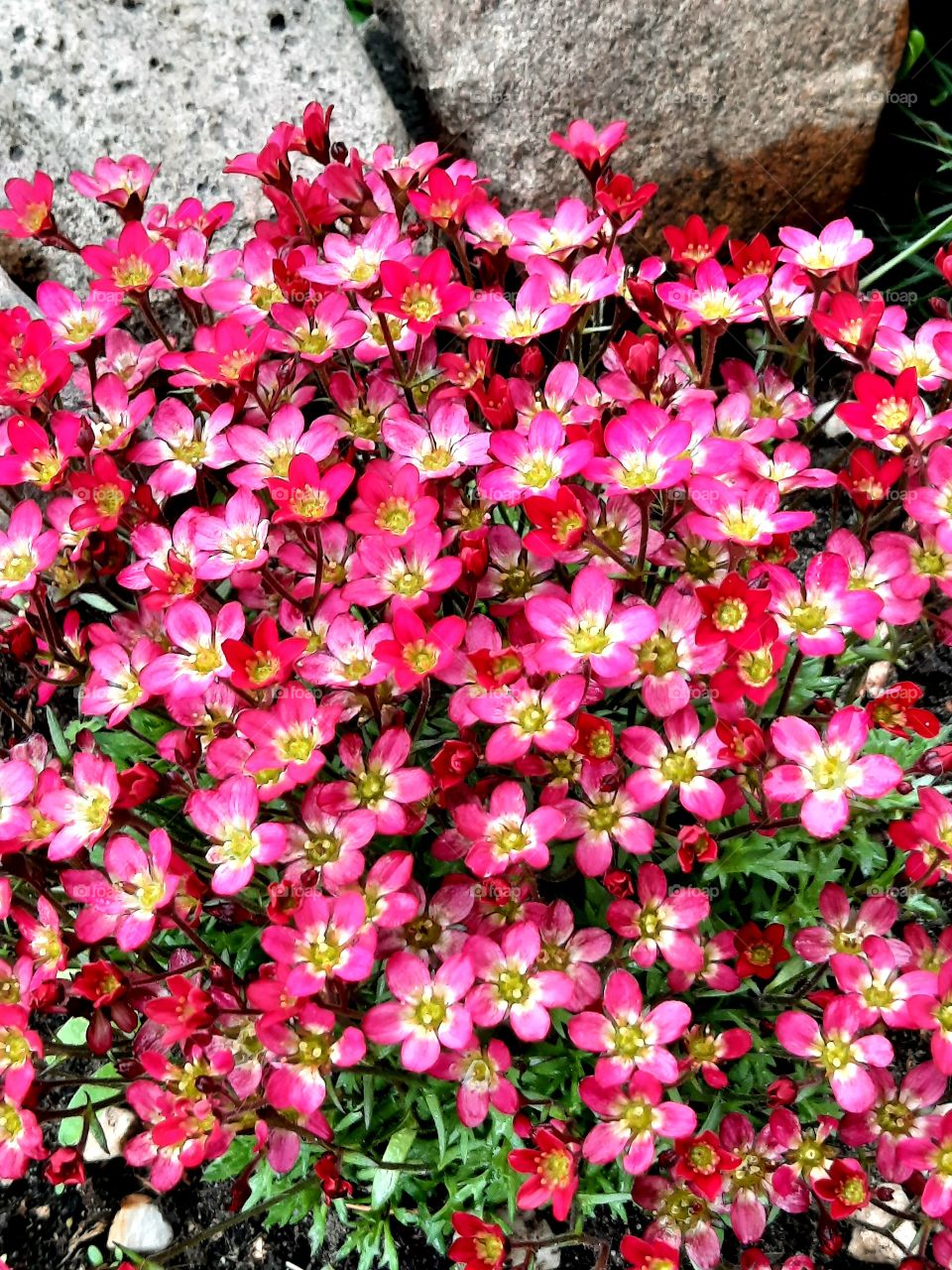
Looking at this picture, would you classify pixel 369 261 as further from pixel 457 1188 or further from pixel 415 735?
pixel 457 1188

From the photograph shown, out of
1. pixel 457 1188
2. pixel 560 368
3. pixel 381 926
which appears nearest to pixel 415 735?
pixel 381 926

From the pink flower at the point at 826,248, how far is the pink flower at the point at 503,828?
1.40 meters

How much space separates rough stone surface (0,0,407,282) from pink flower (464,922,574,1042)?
251 centimetres

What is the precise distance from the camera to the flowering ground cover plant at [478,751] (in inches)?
80.8

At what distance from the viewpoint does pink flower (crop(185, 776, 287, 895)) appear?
2.04m

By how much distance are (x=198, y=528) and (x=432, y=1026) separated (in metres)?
1.13

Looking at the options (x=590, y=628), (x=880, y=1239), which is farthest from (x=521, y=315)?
(x=880, y=1239)

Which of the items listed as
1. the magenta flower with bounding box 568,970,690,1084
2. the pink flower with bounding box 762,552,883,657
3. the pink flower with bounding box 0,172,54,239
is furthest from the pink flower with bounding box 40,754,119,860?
the pink flower with bounding box 0,172,54,239

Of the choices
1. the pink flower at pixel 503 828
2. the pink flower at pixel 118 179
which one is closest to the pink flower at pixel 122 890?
the pink flower at pixel 503 828

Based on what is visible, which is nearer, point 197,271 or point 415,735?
point 415,735

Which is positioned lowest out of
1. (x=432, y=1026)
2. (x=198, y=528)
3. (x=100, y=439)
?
(x=432, y=1026)

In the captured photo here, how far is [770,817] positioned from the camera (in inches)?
86.1

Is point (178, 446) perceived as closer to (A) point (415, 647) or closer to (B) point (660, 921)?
(A) point (415, 647)

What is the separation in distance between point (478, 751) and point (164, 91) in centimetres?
247
